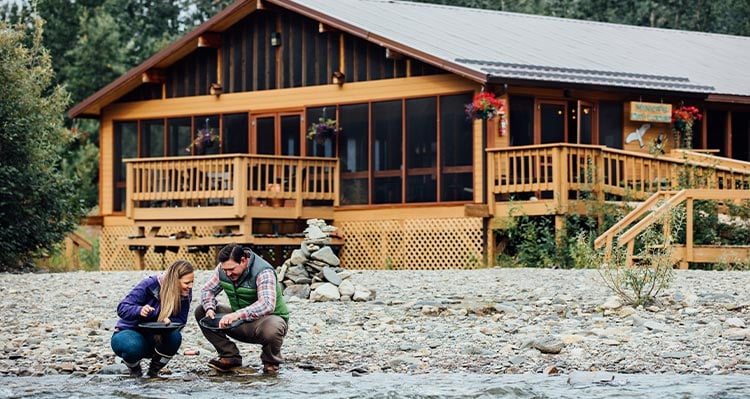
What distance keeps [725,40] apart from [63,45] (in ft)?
59.1

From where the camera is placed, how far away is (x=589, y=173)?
72.7 ft

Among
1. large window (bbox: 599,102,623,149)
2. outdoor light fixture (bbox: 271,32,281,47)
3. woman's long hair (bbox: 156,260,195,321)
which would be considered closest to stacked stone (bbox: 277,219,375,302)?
woman's long hair (bbox: 156,260,195,321)

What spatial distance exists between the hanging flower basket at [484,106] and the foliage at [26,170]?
7027 mm

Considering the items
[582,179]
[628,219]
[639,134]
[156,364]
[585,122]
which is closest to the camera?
[156,364]

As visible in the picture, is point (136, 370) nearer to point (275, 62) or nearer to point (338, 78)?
point (338, 78)

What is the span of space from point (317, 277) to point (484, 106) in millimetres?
6531

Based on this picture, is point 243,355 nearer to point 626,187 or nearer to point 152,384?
point 152,384

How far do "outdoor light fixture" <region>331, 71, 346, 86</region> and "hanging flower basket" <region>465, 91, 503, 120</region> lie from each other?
298cm

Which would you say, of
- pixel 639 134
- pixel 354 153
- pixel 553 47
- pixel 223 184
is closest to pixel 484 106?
pixel 354 153

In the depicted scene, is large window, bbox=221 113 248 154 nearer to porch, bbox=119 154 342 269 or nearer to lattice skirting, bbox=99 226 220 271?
porch, bbox=119 154 342 269

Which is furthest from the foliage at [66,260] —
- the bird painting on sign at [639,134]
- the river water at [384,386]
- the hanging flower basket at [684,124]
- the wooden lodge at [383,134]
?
the river water at [384,386]

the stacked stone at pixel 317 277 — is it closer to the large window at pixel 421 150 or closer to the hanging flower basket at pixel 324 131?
the large window at pixel 421 150

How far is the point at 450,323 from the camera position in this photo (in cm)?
1450

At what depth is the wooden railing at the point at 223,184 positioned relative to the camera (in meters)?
23.9
